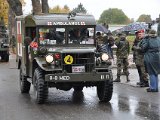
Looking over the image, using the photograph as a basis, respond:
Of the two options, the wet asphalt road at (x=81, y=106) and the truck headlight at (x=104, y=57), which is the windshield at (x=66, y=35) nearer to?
the truck headlight at (x=104, y=57)

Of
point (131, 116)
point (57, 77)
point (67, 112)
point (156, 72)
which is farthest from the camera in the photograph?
point (156, 72)

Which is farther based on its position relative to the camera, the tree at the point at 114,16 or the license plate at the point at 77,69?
the tree at the point at 114,16

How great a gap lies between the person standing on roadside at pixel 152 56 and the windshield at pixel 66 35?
1806 mm

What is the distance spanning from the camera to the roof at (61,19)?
12.7 m

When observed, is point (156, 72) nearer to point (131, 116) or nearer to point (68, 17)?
point (68, 17)

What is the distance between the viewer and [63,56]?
11617 millimetres

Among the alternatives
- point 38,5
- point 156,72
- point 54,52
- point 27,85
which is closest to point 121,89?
point 156,72

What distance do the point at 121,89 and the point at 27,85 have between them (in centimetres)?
283

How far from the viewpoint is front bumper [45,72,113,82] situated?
1141cm

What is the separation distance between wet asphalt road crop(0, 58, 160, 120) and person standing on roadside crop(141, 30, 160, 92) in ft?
1.23

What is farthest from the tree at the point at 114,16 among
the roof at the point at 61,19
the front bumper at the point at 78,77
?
the front bumper at the point at 78,77

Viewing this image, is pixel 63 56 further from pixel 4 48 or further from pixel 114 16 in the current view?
pixel 114 16

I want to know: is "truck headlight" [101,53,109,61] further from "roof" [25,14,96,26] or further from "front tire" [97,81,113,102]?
"roof" [25,14,96,26]

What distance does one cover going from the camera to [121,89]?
1501 cm
